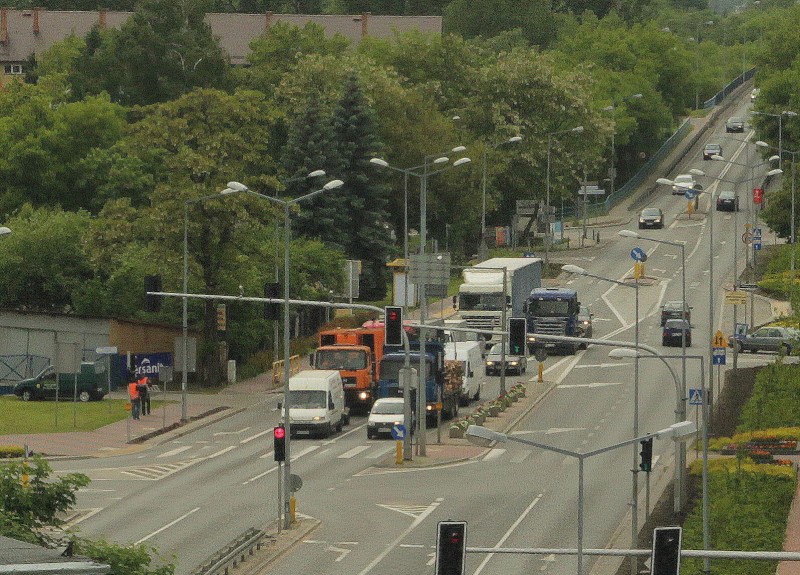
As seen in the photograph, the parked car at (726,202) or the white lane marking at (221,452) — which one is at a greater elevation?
the parked car at (726,202)

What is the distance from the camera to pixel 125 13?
16988 centimetres

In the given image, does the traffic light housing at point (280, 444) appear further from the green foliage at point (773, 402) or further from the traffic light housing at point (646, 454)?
the green foliage at point (773, 402)

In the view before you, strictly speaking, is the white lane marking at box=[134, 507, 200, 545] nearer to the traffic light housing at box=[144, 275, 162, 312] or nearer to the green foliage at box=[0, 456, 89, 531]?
the traffic light housing at box=[144, 275, 162, 312]

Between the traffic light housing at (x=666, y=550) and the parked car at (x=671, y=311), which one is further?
the parked car at (x=671, y=311)

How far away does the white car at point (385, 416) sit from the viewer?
66.3 metres

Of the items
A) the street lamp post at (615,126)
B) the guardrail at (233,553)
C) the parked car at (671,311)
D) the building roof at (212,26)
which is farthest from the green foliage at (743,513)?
the building roof at (212,26)

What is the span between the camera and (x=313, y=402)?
219 ft

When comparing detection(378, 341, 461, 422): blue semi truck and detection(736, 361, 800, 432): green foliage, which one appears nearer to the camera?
detection(736, 361, 800, 432): green foliage

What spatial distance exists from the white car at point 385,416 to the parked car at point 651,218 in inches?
2320

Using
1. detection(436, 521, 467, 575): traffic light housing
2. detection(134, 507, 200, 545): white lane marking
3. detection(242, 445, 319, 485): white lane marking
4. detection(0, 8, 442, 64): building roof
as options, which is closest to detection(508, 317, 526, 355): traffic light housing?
detection(134, 507, 200, 545): white lane marking

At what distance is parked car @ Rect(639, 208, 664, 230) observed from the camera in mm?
123062

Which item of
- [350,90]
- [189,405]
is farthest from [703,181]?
[189,405]

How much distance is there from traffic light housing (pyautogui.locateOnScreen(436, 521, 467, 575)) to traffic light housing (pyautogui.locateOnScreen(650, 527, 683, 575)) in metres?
2.52

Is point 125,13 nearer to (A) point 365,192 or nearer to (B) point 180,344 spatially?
(A) point 365,192
